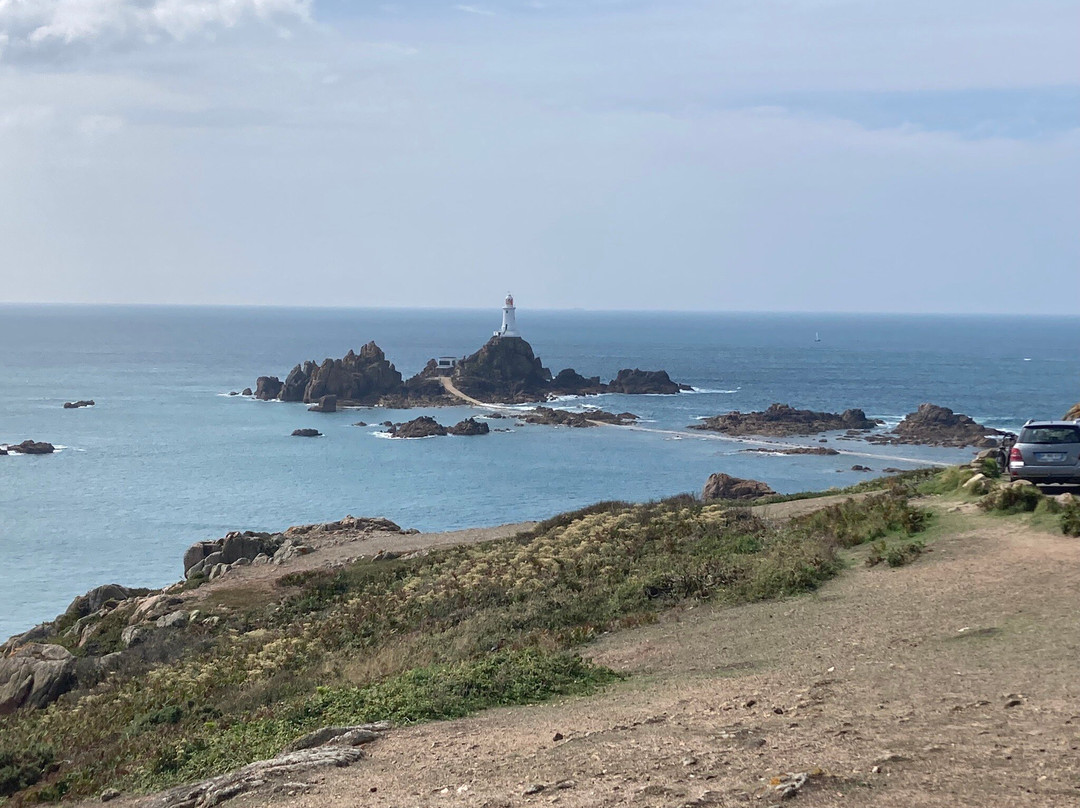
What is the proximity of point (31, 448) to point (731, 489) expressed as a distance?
5612cm

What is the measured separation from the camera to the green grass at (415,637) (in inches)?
432

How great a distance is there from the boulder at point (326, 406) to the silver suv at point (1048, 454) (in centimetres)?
8674

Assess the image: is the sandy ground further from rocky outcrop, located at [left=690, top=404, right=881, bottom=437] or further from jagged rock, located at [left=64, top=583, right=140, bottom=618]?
rocky outcrop, located at [left=690, top=404, right=881, bottom=437]

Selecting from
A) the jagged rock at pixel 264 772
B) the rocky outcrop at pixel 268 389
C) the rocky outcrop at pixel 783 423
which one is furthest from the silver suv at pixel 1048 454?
the rocky outcrop at pixel 268 389

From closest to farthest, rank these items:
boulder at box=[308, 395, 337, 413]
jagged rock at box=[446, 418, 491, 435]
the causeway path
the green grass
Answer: the green grass, the causeway path, jagged rock at box=[446, 418, 491, 435], boulder at box=[308, 395, 337, 413]

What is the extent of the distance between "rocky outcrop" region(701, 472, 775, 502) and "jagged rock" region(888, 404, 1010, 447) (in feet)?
135

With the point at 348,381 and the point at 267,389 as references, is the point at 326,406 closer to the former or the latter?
the point at 348,381

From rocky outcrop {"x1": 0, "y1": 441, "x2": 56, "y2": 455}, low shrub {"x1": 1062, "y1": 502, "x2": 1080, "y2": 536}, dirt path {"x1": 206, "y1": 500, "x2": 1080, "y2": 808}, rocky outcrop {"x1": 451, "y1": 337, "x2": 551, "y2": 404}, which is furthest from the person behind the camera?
rocky outcrop {"x1": 451, "y1": 337, "x2": 551, "y2": 404}

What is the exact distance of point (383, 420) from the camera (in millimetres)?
94938

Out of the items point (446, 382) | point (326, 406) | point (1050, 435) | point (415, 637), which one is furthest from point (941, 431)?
point (415, 637)

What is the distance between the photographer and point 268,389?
11125 cm

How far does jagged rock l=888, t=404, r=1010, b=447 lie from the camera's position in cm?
7662

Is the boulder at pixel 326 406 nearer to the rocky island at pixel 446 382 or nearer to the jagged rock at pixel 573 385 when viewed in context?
the rocky island at pixel 446 382

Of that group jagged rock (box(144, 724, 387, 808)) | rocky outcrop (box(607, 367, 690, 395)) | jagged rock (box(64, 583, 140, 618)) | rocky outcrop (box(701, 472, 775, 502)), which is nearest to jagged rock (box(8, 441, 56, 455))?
jagged rock (box(64, 583, 140, 618))
